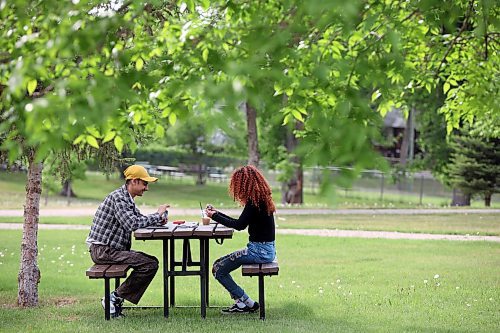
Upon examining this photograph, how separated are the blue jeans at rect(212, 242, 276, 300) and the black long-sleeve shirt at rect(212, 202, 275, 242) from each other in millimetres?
78

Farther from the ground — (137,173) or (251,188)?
(137,173)

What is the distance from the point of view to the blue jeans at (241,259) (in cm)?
961

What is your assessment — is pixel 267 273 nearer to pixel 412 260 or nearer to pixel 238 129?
pixel 412 260

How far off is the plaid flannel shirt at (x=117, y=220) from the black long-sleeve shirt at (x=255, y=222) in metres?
0.78

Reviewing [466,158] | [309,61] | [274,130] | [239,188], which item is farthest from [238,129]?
[309,61]

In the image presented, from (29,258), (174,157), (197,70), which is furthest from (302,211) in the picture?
(174,157)

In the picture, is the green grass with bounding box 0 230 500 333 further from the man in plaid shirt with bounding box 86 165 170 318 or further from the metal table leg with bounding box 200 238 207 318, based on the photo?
the man in plaid shirt with bounding box 86 165 170 318

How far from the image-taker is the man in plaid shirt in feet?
31.4

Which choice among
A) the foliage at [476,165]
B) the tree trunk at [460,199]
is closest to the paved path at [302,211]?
the foliage at [476,165]

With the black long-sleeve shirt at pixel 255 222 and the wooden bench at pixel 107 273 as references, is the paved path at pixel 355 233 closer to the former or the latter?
the black long-sleeve shirt at pixel 255 222

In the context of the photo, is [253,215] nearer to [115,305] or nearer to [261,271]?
[261,271]

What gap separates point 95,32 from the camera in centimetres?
545

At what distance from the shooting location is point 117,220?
9.66 metres

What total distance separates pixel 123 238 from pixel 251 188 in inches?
58.7
